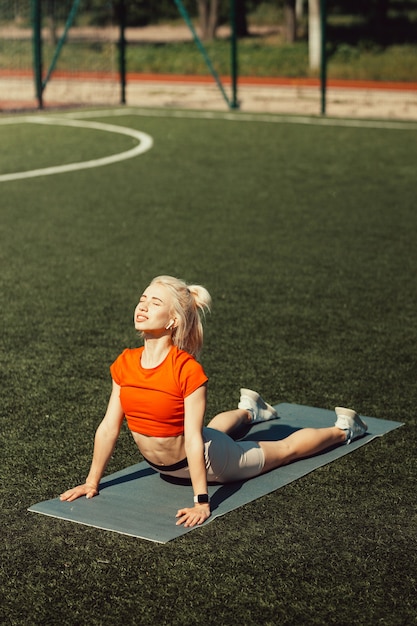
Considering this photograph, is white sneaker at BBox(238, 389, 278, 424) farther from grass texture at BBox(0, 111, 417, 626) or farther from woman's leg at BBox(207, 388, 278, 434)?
grass texture at BBox(0, 111, 417, 626)

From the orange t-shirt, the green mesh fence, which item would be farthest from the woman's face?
the green mesh fence

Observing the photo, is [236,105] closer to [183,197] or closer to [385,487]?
[183,197]

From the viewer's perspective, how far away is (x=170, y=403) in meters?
4.73

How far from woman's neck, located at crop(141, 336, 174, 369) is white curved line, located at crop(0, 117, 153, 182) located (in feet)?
33.0

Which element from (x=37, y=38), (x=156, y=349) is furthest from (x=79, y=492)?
(x=37, y=38)

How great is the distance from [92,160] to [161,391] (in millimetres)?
11807

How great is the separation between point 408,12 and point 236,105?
14.7m

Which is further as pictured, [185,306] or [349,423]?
[349,423]

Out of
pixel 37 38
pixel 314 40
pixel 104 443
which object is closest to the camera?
pixel 104 443

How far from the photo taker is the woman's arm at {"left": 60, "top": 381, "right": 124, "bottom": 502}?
4863 mm

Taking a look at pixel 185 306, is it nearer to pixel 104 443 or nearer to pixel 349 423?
pixel 104 443

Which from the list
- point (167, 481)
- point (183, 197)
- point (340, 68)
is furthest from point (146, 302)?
point (340, 68)

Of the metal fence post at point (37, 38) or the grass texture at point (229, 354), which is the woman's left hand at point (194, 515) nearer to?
the grass texture at point (229, 354)

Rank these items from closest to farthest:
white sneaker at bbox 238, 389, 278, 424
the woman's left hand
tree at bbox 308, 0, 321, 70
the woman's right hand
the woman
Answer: the woman's left hand < the woman < the woman's right hand < white sneaker at bbox 238, 389, 278, 424 < tree at bbox 308, 0, 321, 70
